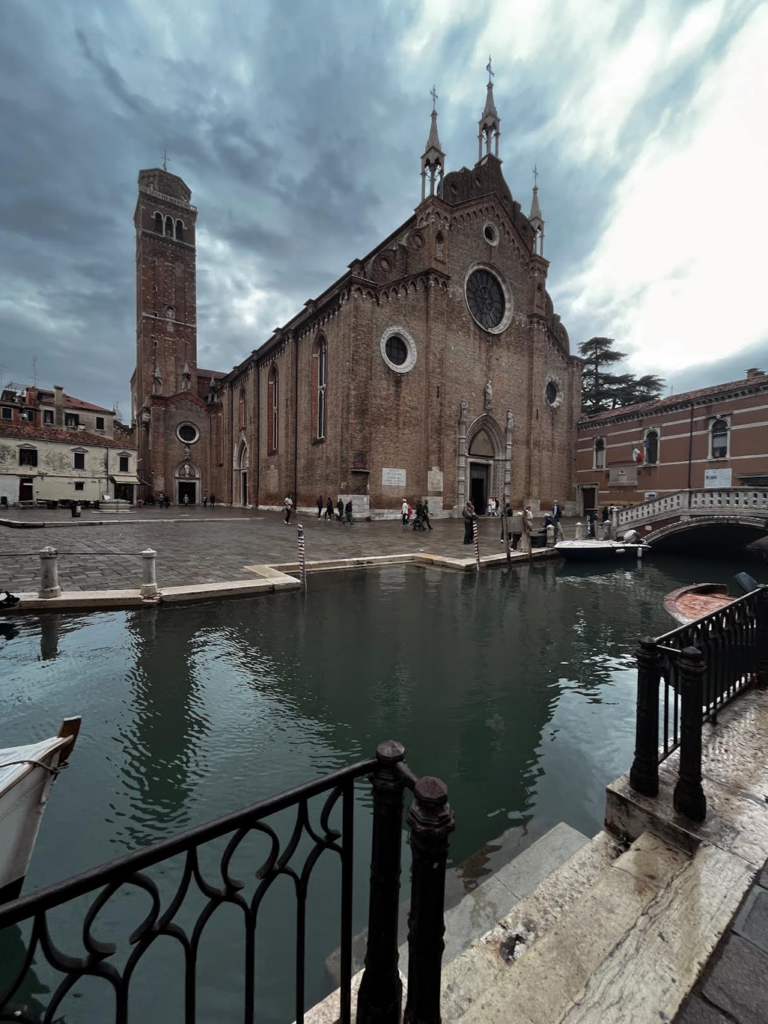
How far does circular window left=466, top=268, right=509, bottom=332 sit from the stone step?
1063 inches

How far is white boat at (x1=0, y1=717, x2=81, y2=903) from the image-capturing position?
2207 millimetres

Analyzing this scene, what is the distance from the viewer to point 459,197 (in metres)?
24.6

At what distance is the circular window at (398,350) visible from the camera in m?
22.5

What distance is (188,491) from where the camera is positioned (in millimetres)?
40406

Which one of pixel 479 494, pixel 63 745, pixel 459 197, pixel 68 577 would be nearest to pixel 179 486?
pixel 479 494

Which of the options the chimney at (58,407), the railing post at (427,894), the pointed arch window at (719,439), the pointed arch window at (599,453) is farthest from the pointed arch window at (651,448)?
the chimney at (58,407)

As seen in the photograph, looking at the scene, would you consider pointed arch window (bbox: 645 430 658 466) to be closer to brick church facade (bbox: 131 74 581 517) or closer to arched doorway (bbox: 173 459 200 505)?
brick church facade (bbox: 131 74 581 517)

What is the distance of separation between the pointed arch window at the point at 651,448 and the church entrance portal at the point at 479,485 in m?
9.62

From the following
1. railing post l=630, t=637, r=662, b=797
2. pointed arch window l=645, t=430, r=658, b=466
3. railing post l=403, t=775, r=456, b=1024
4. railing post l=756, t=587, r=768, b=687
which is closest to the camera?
railing post l=403, t=775, r=456, b=1024

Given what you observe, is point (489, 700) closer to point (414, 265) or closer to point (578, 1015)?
point (578, 1015)

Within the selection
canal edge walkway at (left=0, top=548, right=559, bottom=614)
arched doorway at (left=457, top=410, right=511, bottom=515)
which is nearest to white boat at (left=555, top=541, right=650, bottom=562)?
canal edge walkway at (left=0, top=548, right=559, bottom=614)

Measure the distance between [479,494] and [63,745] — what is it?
26173 mm

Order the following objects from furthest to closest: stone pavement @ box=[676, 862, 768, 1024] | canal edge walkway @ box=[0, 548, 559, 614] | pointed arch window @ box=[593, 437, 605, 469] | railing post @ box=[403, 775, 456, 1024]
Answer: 1. pointed arch window @ box=[593, 437, 605, 469]
2. canal edge walkway @ box=[0, 548, 559, 614]
3. stone pavement @ box=[676, 862, 768, 1024]
4. railing post @ box=[403, 775, 456, 1024]

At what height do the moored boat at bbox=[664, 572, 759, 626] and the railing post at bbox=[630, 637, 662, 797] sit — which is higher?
the railing post at bbox=[630, 637, 662, 797]
